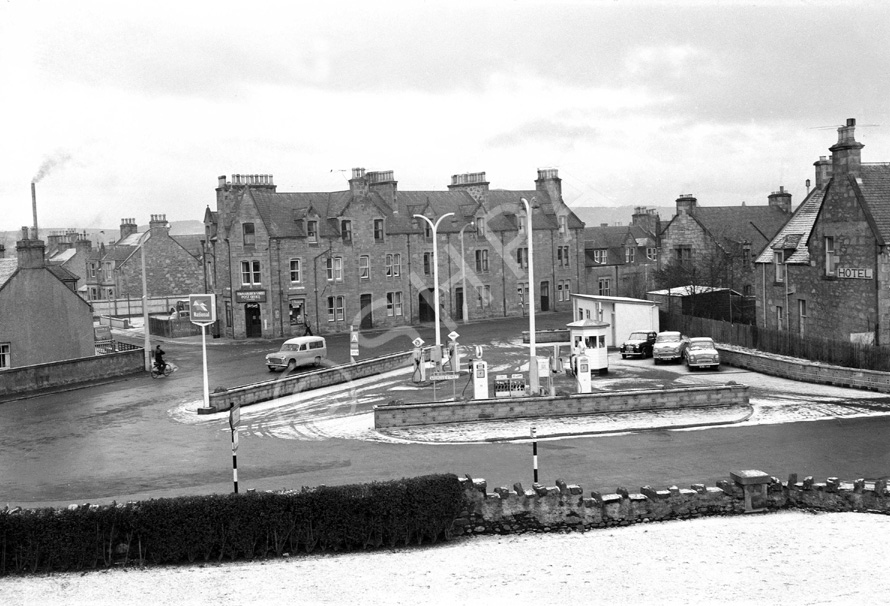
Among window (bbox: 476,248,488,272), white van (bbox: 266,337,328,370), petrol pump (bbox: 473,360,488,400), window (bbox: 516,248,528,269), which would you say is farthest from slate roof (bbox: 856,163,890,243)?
window (bbox: 516,248,528,269)

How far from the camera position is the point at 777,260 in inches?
1901

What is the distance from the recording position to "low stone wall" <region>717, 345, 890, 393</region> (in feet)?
116

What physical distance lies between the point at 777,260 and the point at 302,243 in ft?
107

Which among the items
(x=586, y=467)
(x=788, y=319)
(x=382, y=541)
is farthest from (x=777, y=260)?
(x=382, y=541)

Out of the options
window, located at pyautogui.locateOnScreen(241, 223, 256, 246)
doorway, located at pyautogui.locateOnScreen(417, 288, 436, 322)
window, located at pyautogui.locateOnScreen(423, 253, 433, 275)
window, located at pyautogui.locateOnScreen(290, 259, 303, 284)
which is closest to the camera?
window, located at pyautogui.locateOnScreen(241, 223, 256, 246)

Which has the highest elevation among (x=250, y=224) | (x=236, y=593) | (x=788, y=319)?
(x=250, y=224)

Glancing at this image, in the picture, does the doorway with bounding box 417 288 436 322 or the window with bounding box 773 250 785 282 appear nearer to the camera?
the window with bounding box 773 250 785 282

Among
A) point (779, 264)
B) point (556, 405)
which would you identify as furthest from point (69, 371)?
point (779, 264)

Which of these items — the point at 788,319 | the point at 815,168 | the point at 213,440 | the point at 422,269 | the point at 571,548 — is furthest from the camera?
the point at 422,269

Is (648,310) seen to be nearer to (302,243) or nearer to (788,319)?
(788,319)

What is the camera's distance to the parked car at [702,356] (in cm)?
4181

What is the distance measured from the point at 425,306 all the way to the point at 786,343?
35.1 metres

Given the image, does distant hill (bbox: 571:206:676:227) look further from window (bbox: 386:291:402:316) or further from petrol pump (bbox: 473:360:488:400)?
petrol pump (bbox: 473:360:488:400)

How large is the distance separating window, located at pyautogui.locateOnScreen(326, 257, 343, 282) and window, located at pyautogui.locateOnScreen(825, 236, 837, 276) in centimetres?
3554
